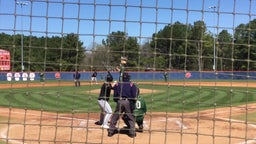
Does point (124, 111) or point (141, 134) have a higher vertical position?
point (124, 111)

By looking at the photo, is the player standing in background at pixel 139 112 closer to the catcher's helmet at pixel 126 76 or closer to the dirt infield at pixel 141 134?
the dirt infield at pixel 141 134

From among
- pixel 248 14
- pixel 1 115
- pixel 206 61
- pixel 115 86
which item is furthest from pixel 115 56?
pixel 1 115

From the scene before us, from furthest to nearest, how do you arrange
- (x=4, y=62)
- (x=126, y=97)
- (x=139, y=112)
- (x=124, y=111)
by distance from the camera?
(x=139, y=112), (x=4, y=62), (x=124, y=111), (x=126, y=97)

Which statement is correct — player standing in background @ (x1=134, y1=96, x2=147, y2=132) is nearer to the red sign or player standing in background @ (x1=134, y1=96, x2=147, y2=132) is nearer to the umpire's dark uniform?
the umpire's dark uniform

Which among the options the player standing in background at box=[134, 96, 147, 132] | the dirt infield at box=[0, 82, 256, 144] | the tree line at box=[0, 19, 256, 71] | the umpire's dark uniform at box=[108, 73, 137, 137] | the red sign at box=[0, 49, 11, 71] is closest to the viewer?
the tree line at box=[0, 19, 256, 71]

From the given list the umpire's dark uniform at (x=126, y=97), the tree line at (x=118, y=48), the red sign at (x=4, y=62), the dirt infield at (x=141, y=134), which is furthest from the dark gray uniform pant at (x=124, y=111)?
the red sign at (x=4, y=62)

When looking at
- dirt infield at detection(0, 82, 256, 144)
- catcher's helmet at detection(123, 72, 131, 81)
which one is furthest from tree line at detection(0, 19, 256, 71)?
dirt infield at detection(0, 82, 256, 144)

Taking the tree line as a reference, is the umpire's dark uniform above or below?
below

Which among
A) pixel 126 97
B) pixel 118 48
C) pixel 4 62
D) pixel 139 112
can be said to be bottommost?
pixel 139 112

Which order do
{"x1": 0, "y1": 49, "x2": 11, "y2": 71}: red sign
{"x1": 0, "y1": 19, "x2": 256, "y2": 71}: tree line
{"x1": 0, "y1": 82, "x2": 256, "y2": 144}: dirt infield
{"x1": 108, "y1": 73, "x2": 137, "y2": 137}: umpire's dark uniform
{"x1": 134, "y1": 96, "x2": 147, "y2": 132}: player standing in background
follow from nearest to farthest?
{"x1": 0, "y1": 19, "x2": 256, "y2": 71}: tree line, {"x1": 0, "y1": 82, "x2": 256, "y2": 144}: dirt infield, {"x1": 108, "y1": 73, "x2": 137, "y2": 137}: umpire's dark uniform, {"x1": 0, "y1": 49, "x2": 11, "y2": 71}: red sign, {"x1": 134, "y1": 96, "x2": 147, "y2": 132}: player standing in background

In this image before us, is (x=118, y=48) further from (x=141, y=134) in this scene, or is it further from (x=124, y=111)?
(x=141, y=134)

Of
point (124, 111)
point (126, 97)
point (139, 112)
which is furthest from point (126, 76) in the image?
point (139, 112)

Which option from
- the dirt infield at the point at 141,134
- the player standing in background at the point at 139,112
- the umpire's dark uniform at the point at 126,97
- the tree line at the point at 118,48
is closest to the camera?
the tree line at the point at 118,48

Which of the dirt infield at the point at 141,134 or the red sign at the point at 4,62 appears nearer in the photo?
the dirt infield at the point at 141,134
